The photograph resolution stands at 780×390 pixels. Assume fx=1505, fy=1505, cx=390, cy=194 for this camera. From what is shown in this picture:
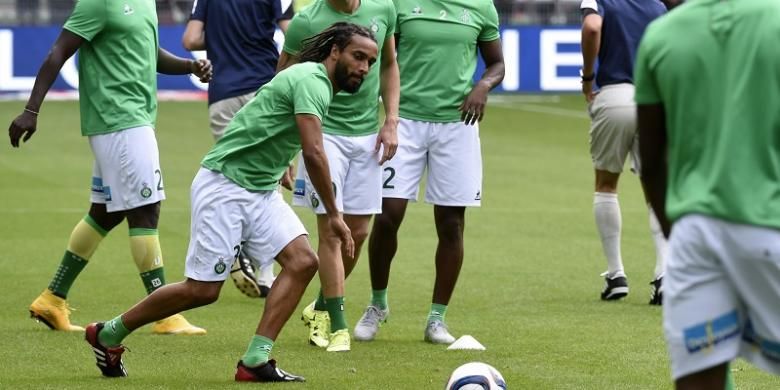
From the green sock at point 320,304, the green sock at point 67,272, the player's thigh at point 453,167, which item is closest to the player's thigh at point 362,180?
the player's thigh at point 453,167

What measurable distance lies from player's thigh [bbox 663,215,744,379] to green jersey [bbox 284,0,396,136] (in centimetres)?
428

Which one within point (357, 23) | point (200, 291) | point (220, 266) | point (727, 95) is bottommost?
point (200, 291)

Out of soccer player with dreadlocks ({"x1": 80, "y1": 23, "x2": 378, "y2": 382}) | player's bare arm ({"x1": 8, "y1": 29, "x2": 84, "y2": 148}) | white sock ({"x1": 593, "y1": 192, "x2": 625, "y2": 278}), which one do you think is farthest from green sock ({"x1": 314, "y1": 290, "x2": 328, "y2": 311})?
white sock ({"x1": 593, "y1": 192, "x2": 625, "y2": 278})

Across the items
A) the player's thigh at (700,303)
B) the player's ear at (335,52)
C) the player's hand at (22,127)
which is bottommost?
the player's hand at (22,127)

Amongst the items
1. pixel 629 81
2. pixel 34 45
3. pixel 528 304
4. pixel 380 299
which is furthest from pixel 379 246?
pixel 34 45

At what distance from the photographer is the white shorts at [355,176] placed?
8.94m

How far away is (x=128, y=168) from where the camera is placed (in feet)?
29.7

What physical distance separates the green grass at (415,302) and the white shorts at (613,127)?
1031 mm

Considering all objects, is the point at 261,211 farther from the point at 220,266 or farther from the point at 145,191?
the point at 145,191

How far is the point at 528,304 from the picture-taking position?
420 inches

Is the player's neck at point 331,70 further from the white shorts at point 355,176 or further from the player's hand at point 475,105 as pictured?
the player's hand at point 475,105

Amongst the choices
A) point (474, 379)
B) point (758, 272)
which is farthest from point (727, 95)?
point (474, 379)

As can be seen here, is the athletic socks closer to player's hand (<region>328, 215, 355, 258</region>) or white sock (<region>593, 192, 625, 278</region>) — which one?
player's hand (<region>328, 215, 355, 258</region>)

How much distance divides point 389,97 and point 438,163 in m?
0.57
